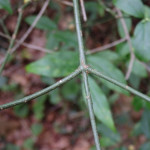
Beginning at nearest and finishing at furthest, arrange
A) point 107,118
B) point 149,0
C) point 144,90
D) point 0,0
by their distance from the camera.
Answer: point 0,0 < point 107,118 < point 149,0 < point 144,90

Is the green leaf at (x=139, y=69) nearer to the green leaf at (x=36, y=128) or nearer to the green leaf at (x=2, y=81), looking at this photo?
the green leaf at (x=2, y=81)

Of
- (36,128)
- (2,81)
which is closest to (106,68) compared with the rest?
(2,81)

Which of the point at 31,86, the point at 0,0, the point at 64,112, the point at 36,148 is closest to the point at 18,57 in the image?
the point at 31,86

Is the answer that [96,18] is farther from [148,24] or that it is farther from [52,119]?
[52,119]

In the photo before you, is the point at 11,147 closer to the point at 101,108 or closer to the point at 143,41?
the point at 101,108

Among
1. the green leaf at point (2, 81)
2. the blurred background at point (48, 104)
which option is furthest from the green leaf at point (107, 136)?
the green leaf at point (2, 81)
